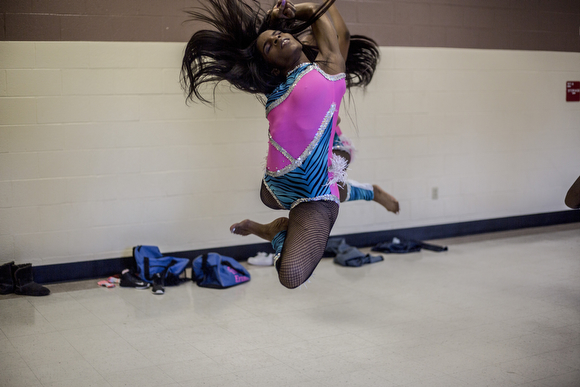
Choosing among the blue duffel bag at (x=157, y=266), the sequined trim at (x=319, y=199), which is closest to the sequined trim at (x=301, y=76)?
the sequined trim at (x=319, y=199)

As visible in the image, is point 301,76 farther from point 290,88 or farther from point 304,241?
point 304,241

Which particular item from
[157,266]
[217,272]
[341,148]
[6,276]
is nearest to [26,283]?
[6,276]

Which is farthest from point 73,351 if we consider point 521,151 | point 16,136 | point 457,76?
point 521,151

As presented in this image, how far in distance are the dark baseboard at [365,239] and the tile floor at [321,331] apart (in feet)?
0.48

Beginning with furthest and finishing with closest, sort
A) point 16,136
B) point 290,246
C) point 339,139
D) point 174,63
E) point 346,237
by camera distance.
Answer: point 346,237 → point 174,63 → point 16,136 → point 339,139 → point 290,246

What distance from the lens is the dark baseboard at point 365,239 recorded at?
4.66 metres

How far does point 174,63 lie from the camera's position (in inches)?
189

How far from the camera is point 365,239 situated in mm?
5734

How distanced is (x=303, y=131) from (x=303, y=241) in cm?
54

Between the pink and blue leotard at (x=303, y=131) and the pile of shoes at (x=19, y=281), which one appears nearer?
the pink and blue leotard at (x=303, y=131)

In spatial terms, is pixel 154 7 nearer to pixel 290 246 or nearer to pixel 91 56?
pixel 91 56

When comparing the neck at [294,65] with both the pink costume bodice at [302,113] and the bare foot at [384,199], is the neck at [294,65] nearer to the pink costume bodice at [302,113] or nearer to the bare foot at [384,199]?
the pink costume bodice at [302,113]

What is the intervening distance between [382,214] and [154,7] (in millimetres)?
2949

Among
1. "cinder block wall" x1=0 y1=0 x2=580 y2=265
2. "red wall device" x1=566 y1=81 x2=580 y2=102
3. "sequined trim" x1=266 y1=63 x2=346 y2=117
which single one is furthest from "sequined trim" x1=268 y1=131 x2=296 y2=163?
"red wall device" x1=566 y1=81 x2=580 y2=102
